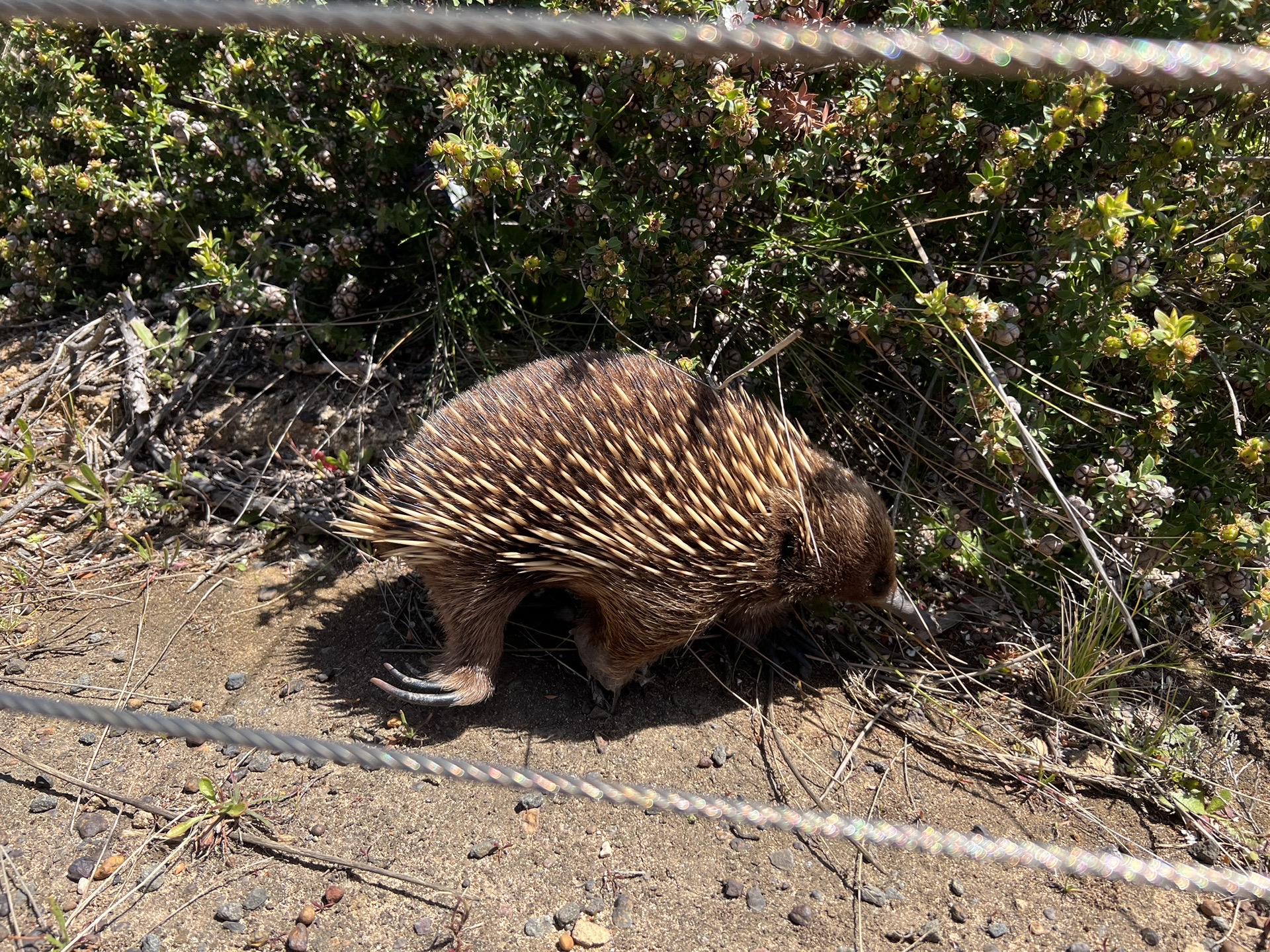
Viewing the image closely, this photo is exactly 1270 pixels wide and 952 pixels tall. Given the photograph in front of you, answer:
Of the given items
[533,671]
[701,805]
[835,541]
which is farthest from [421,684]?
[835,541]

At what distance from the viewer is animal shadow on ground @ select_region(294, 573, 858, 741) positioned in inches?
102

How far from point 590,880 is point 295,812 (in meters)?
0.86

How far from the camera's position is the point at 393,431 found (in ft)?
10.9

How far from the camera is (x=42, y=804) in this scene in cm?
224

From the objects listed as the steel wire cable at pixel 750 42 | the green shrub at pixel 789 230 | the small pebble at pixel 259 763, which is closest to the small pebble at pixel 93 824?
the small pebble at pixel 259 763

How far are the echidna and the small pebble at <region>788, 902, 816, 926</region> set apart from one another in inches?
31.5

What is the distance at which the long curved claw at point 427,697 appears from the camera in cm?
247

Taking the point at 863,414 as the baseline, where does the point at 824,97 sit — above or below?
above

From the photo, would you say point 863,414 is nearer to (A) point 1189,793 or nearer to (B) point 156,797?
(A) point 1189,793

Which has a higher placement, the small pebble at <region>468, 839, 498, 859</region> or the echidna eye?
the echidna eye

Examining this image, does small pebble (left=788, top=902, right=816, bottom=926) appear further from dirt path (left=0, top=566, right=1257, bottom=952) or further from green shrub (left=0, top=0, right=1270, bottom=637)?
green shrub (left=0, top=0, right=1270, bottom=637)

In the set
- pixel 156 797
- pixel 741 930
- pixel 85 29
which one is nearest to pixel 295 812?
pixel 156 797

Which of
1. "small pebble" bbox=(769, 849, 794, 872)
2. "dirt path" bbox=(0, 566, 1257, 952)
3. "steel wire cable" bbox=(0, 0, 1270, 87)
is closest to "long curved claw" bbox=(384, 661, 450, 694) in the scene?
"dirt path" bbox=(0, 566, 1257, 952)

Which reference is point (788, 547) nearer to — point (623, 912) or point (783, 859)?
point (783, 859)
